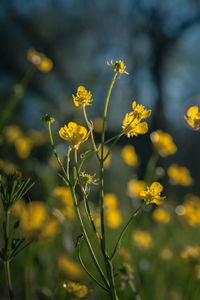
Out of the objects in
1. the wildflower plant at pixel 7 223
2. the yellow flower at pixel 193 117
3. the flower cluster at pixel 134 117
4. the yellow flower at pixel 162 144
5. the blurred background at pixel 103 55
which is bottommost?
the wildflower plant at pixel 7 223

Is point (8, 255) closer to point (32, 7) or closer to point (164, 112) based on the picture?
point (164, 112)

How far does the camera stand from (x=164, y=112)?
5.30 meters

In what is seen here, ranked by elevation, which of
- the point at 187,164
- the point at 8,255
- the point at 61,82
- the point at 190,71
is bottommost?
the point at 8,255

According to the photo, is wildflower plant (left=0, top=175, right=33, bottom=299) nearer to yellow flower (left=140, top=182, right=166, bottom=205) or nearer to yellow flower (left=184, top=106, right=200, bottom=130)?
yellow flower (left=140, top=182, right=166, bottom=205)

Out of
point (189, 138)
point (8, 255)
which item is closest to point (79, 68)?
point (189, 138)

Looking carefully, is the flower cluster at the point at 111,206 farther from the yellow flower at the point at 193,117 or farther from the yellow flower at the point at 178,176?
the yellow flower at the point at 193,117

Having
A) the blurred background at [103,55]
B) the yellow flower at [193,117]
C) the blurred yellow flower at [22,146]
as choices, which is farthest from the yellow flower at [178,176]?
the blurred background at [103,55]

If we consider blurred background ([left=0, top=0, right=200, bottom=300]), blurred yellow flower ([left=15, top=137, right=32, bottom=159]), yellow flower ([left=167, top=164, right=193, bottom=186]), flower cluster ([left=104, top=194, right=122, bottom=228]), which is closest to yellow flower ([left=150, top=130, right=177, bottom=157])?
yellow flower ([left=167, top=164, right=193, bottom=186])

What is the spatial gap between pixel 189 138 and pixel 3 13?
5.43 m

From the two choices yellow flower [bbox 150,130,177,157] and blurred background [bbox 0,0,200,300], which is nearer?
yellow flower [bbox 150,130,177,157]

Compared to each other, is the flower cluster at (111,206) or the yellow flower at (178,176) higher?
the yellow flower at (178,176)

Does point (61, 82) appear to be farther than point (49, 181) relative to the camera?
Yes

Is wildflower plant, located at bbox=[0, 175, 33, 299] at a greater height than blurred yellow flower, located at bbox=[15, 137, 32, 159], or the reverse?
blurred yellow flower, located at bbox=[15, 137, 32, 159]

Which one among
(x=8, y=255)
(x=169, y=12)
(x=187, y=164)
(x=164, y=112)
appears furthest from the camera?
(x=187, y=164)
